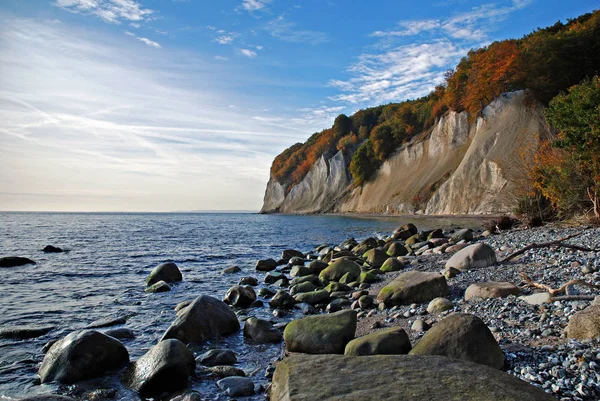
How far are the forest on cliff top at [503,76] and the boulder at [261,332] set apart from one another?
22784 millimetres

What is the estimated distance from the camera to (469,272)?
432 inches

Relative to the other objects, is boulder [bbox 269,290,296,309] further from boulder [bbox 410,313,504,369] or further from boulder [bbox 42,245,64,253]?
boulder [bbox 42,245,64,253]

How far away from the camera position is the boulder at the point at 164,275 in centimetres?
1391

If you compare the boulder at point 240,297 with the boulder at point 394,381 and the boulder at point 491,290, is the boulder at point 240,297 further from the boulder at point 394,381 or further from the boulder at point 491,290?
the boulder at point 394,381

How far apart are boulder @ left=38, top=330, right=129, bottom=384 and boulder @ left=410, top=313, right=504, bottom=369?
4884 mm

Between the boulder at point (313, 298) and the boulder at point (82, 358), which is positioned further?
the boulder at point (313, 298)

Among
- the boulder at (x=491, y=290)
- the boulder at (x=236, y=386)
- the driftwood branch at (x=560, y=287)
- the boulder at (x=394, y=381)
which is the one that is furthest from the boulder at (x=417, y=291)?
the boulder at (x=394, y=381)

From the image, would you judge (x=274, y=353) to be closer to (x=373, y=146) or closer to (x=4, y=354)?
(x=4, y=354)

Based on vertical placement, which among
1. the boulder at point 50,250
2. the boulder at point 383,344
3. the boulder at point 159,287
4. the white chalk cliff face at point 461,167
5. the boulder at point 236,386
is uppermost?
the white chalk cliff face at point 461,167

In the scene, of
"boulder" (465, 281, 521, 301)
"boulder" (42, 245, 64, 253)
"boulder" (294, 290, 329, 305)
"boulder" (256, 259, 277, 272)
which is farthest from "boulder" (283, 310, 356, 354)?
"boulder" (42, 245, 64, 253)

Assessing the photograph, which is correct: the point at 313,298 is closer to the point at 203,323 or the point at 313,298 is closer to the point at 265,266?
the point at 203,323

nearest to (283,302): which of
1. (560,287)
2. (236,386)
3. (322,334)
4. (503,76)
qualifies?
(322,334)

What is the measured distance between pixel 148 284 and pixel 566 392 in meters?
12.7

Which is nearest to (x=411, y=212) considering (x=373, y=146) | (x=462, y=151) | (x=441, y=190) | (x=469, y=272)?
(x=441, y=190)
